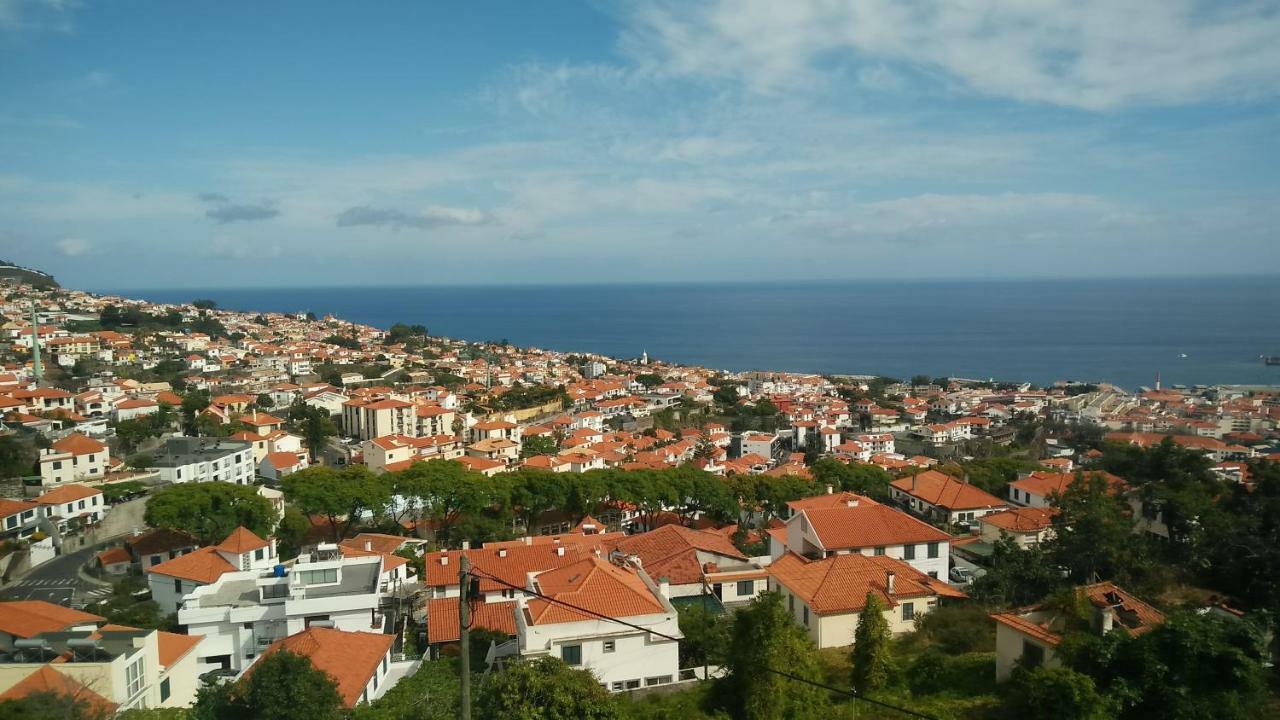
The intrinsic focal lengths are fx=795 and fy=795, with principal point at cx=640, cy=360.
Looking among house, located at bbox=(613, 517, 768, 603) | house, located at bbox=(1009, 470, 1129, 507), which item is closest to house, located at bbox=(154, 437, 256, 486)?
house, located at bbox=(613, 517, 768, 603)

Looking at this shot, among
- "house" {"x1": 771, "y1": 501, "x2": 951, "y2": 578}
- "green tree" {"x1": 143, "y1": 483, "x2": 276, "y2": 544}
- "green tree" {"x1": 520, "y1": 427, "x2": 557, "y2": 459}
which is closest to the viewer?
"house" {"x1": 771, "y1": 501, "x2": 951, "y2": 578}

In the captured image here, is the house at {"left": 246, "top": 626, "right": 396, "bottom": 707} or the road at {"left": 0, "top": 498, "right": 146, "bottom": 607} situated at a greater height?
the house at {"left": 246, "top": 626, "right": 396, "bottom": 707}

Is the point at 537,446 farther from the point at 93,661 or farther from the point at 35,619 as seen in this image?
the point at 93,661

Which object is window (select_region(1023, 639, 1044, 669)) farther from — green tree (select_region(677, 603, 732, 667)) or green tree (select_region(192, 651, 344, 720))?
green tree (select_region(192, 651, 344, 720))

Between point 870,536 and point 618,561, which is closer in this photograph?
point 618,561

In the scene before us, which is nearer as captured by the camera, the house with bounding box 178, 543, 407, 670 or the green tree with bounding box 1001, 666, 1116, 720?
the green tree with bounding box 1001, 666, 1116, 720

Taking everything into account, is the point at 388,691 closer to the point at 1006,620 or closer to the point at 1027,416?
the point at 1006,620

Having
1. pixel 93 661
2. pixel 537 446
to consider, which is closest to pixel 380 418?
pixel 537 446
